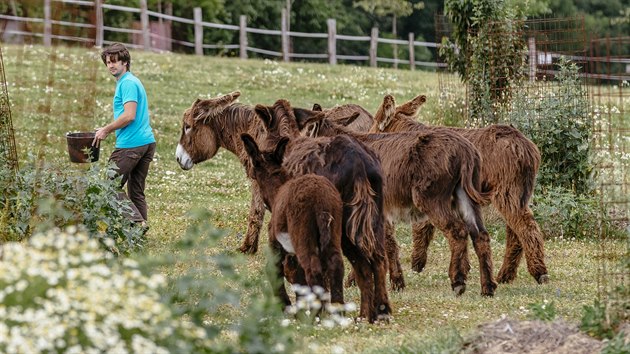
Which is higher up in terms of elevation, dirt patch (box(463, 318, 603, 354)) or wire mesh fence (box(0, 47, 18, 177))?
wire mesh fence (box(0, 47, 18, 177))

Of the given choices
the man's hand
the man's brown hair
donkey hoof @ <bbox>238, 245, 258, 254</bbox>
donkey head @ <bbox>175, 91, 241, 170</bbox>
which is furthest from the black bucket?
donkey hoof @ <bbox>238, 245, 258, 254</bbox>

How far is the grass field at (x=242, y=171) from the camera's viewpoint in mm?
8875

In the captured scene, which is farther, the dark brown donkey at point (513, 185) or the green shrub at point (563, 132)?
the green shrub at point (563, 132)

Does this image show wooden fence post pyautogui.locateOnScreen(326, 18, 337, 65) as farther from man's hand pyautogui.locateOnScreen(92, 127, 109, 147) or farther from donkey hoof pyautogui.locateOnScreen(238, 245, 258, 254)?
man's hand pyautogui.locateOnScreen(92, 127, 109, 147)

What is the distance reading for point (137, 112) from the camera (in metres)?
13.0

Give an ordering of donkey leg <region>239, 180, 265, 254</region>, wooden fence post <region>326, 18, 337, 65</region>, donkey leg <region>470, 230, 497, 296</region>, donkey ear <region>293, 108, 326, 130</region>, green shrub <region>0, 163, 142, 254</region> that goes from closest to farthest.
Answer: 1. green shrub <region>0, 163, 142, 254</region>
2. donkey leg <region>470, 230, 497, 296</region>
3. donkey ear <region>293, 108, 326, 130</region>
4. donkey leg <region>239, 180, 265, 254</region>
5. wooden fence post <region>326, 18, 337, 65</region>

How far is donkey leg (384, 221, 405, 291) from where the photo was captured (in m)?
10.8

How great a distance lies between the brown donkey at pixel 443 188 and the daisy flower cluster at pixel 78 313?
451cm

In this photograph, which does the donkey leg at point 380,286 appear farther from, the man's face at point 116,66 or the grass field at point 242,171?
the man's face at point 116,66

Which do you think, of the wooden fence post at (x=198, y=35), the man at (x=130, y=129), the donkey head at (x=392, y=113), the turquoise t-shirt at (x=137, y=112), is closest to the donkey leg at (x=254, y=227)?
the man at (x=130, y=129)

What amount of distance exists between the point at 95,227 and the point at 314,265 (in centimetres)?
328

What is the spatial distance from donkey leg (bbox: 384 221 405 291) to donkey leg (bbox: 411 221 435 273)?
1124 mm

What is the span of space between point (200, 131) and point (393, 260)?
3642 millimetres

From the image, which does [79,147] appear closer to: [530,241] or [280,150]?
[280,150]
